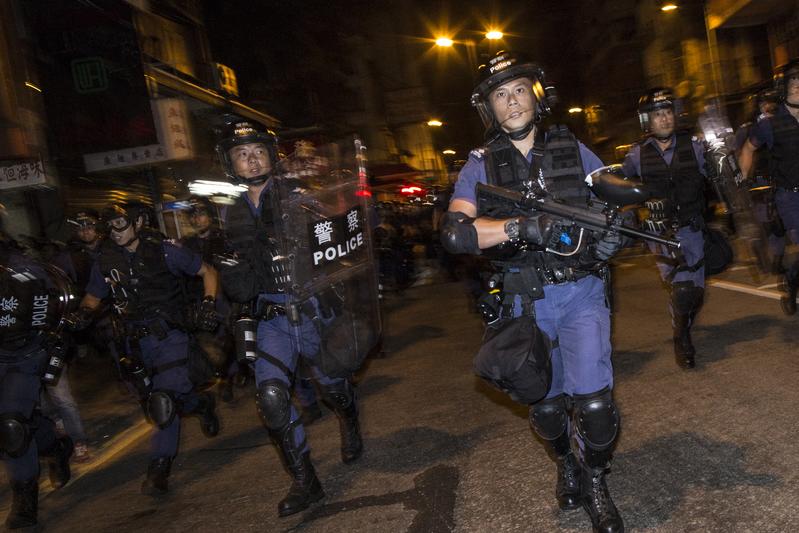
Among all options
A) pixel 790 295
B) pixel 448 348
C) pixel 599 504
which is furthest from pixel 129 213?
pixel 790 295

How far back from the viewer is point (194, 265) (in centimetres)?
497

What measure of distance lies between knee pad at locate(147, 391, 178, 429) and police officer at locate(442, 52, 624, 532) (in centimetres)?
258

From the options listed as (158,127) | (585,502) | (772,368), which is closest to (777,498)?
(585,502)

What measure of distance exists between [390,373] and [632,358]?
2.45 m

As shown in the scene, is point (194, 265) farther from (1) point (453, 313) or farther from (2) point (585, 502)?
(1) point (453, 313)

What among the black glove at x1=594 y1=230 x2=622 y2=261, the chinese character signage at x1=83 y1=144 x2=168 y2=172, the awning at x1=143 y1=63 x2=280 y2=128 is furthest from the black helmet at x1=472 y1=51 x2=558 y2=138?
the chinese character signage at x1=83 y1=144 x2=168 y2=172

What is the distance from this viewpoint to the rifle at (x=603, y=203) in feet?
9.23

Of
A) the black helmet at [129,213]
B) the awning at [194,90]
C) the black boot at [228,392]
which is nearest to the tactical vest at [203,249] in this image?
the black helmet at [129,213]

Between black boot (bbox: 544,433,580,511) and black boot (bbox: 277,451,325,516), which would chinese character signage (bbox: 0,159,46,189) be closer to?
black boot (bbox: 277,451,325,516)

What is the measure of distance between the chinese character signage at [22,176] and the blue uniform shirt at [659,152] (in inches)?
336

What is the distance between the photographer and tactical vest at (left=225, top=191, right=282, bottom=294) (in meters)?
3.97

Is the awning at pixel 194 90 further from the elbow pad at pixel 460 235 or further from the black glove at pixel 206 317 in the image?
the elbow pad at pixel 460 235

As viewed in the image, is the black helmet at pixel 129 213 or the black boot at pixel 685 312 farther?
the black boot at pixel 685 312

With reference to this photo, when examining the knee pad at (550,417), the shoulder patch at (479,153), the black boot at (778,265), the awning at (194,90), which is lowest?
the black boot at (778,265)
